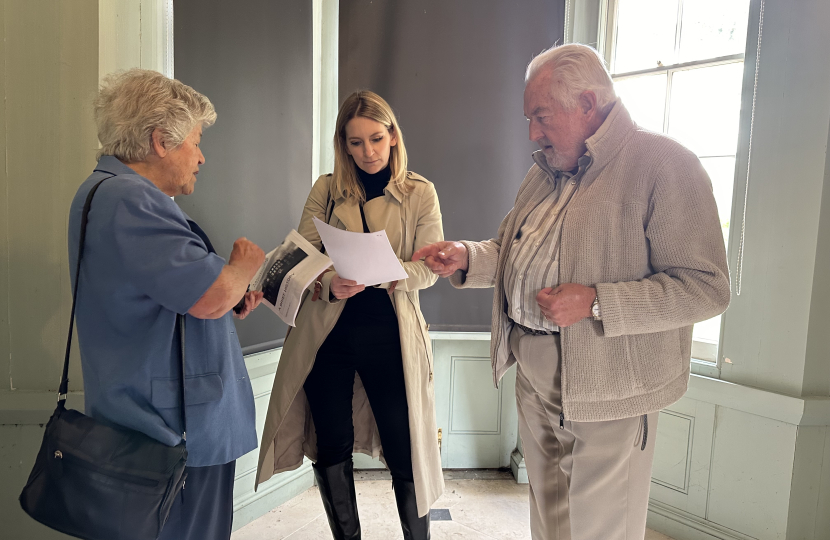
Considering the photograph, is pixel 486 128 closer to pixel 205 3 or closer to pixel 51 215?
pixel 205 3

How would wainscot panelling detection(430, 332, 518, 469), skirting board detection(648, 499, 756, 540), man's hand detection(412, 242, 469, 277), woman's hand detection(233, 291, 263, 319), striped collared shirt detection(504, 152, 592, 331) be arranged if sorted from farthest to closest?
wainscot panelling detection(430, 332, 518, 469)
skirting board detection(648, 499, 756, 540)
man's hand detection(412, 242, 469, 277)
woman's hand detection(233, 291, 263, 319)
striped collared shirt detection(504, 152, 592, 331)

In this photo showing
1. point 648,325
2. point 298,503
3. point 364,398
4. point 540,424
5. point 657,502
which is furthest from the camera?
point 298,503

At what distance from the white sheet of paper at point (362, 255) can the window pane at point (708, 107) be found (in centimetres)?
148

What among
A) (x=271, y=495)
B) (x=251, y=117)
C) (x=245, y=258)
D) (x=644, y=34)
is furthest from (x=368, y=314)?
(x=644, y=34)

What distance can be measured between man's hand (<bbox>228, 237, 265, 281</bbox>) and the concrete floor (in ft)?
5.22

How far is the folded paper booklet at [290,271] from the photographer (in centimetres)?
150

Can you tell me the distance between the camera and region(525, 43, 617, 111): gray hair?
4.39 feet

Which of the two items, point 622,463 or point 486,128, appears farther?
point 486,128

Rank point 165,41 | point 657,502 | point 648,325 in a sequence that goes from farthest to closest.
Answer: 1. point 657,502
2. point 165,41
3. point 648,325

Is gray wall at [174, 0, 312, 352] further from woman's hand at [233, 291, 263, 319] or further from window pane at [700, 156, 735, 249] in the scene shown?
window pane at [700, 156, 735, 249]

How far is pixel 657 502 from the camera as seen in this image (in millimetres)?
2420

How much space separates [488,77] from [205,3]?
132 cm

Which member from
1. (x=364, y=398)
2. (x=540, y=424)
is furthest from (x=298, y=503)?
(x=540, y=424)

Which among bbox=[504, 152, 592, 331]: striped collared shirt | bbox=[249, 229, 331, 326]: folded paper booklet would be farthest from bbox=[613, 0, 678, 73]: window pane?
bbox=[249, 229, 331, 326]: folded paper booklet
